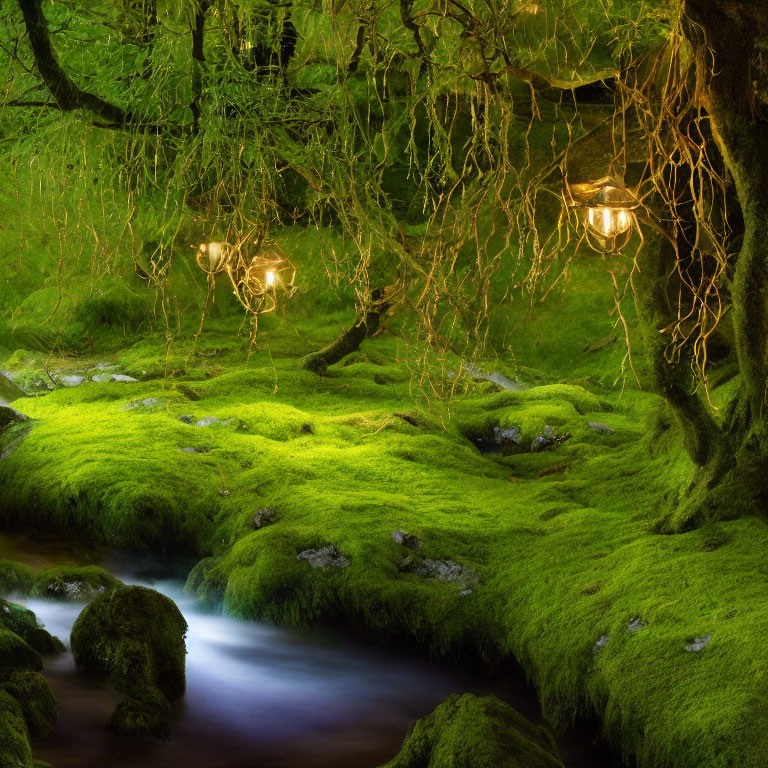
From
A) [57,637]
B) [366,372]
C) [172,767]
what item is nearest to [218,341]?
[366,372]

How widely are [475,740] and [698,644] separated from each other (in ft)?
4.05

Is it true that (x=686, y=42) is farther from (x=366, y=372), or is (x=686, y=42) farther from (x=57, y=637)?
(x=366, y=372)

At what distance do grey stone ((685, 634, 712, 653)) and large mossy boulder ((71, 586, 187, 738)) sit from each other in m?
2.39

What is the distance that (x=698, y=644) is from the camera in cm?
381

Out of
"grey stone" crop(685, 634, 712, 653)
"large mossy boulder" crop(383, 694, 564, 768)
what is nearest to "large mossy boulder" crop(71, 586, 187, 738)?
"large mossy boulder" crop(383, 694, 564, 768)

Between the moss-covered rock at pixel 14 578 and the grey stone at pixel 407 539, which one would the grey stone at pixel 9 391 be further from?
the grey stone at pixel 407 539

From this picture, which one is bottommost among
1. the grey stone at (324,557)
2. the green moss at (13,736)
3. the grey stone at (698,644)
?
the grey stone at (324,557)

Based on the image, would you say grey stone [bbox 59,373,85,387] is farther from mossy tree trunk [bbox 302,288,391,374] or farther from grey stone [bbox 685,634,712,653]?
grey stone [bbox 685,634,712,653]

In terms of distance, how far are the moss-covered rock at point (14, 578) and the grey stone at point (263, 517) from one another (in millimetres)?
1430

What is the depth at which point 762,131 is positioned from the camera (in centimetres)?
434

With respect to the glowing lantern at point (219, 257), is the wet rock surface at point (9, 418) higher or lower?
lower

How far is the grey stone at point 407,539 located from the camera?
552cm

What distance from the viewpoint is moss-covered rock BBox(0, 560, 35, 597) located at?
5.46 meters

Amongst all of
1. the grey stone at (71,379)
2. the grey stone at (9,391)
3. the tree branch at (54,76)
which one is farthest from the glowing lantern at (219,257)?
the grey stone at (71,379)
